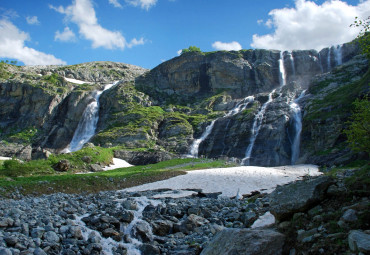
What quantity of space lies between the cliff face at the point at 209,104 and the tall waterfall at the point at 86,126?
3.99 feet

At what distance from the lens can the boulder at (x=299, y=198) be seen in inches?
283

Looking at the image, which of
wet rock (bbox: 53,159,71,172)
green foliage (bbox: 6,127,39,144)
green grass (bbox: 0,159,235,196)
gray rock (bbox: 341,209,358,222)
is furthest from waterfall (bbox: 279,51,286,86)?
gray rock (bbox: 341,209,358,222)

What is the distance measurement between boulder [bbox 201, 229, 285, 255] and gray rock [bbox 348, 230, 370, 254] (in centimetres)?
151

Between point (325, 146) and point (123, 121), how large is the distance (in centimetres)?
3734

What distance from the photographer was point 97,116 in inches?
2447

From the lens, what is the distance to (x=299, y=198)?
7.30 meters

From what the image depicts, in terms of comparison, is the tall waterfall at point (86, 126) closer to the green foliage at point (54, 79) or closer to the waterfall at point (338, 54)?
the green foliage at point (54, 79)

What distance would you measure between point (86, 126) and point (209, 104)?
87.4 feet

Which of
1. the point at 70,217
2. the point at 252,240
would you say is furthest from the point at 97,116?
the point at 252,240

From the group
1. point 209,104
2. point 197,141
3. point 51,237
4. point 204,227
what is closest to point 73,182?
point 51,237

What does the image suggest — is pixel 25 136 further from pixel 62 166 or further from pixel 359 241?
pixel 359 241

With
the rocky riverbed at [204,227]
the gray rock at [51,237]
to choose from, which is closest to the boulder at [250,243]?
the rocky riverbed at [204,227]

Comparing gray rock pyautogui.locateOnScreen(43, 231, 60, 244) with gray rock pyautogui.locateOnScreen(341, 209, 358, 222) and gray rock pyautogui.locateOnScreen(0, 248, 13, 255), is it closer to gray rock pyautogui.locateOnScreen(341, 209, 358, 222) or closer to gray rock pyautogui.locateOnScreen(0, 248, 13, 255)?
gray rock pyautogui.locateOnScreen(0, 248, 13, 255)

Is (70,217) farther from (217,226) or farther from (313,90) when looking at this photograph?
(313,90)
